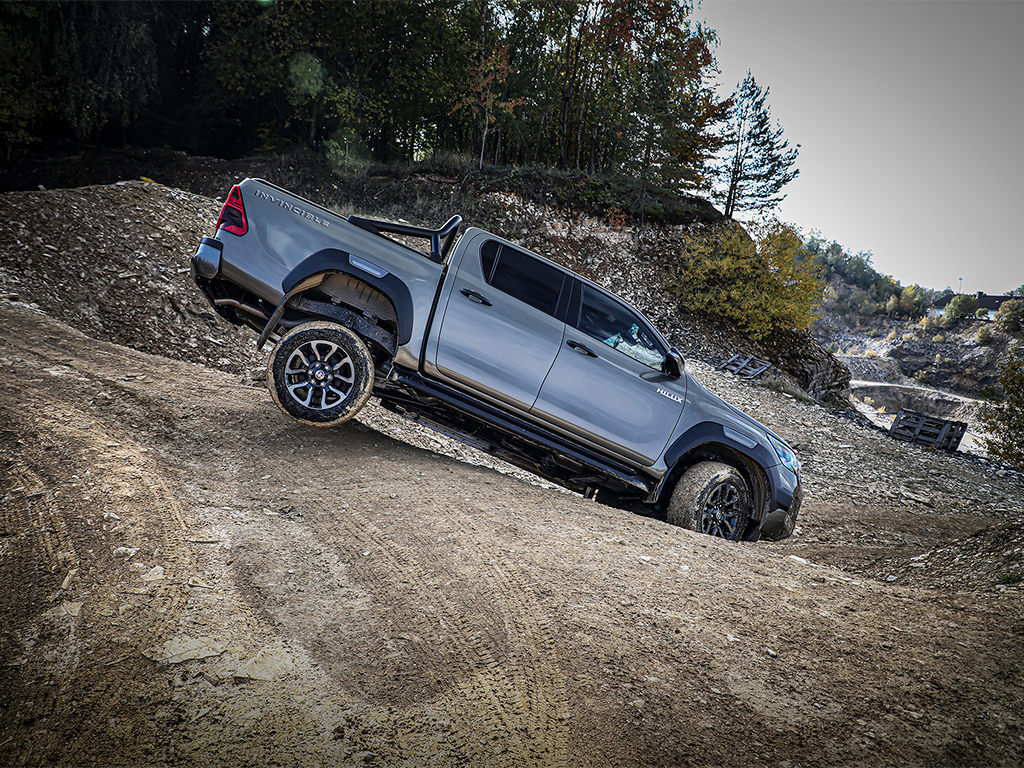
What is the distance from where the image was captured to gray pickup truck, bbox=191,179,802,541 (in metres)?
4.32

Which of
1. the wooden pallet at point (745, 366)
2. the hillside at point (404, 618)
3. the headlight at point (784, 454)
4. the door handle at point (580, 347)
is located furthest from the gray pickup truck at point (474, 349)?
the wooden pallet at point (745, 366)

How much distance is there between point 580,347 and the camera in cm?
450

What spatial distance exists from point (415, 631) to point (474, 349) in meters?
2.51

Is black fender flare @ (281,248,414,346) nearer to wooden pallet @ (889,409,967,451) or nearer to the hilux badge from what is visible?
the hilux badge

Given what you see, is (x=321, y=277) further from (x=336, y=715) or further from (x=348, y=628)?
(x=336, y=715)

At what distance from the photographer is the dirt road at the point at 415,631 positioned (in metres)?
1.75

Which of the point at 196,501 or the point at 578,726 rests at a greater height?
the point at 578,726

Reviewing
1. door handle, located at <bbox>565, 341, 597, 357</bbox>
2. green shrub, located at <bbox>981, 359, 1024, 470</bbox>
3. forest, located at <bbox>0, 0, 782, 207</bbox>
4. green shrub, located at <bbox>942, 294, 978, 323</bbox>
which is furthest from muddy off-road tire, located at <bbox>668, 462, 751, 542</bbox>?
green shrub, located at <bbox>942, 294, 978, 323</bbox>

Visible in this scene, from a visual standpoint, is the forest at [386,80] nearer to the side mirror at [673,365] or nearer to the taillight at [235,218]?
the taillight at [235,218]

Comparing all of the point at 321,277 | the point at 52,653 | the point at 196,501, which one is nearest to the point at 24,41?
the point at 321,277

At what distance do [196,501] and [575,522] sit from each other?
2.66 m

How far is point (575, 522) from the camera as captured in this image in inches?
157

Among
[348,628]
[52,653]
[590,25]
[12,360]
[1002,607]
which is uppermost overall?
[590,25]

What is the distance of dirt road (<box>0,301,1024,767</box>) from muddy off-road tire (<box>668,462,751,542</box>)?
0.61m
